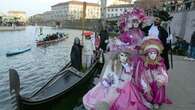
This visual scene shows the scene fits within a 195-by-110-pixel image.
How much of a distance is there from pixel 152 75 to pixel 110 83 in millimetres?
877

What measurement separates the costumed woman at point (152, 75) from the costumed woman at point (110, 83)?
29cm

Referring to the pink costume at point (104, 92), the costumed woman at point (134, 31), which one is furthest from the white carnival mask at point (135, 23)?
the pink costume at point (104, 92)

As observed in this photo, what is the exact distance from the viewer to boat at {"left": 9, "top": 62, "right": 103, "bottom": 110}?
1021cm

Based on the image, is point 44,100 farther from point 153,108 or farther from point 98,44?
point 98,44

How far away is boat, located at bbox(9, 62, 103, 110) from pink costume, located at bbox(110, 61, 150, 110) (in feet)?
9.86

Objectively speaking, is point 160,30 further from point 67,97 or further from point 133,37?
point 67,97

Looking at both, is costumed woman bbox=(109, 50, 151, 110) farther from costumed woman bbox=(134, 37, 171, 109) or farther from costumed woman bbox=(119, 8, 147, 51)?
costumed woman bbox=(119, 8, 147, 51)

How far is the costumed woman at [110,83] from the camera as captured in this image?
8297mm

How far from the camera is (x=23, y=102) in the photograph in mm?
10531

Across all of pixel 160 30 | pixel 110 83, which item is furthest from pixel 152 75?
pixel 160 30

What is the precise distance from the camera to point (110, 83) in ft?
27.8

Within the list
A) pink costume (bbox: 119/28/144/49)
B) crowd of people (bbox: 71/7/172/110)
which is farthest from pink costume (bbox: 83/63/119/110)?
pink costume (bbox: 119/28/144/49)

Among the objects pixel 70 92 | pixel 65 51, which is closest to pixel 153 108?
pixel 70 92

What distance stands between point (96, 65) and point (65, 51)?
2472cm
